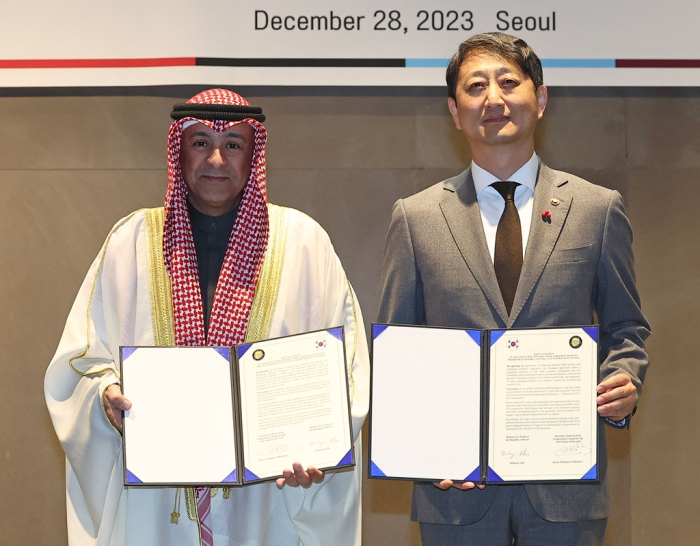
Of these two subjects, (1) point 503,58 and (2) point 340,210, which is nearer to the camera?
(1) point 503,58

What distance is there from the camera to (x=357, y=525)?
2.69 metres

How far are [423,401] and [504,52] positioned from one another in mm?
1090

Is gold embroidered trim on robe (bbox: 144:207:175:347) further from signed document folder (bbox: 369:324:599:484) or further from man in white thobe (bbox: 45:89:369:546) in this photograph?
signed document folder (bbox: 369:324:599:484)

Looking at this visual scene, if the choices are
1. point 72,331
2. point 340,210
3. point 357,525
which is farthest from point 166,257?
point 340,210

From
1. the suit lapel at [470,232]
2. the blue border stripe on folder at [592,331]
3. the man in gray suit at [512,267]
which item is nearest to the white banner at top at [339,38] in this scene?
the man in gray suit at [512,267]

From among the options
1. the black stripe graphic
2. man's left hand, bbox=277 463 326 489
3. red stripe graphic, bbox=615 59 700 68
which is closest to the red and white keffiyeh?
man's left hand, bbox=277 463 326 489

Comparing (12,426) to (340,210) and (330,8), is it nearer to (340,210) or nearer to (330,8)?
(340,210)

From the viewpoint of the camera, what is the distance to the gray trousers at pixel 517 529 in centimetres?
222

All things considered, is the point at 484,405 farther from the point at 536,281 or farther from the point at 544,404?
the point at 536,281

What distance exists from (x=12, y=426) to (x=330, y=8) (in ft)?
8.41

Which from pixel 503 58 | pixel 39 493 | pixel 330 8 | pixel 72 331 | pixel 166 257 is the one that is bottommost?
pixel 39 493

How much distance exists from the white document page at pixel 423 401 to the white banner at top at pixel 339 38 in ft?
7.03
